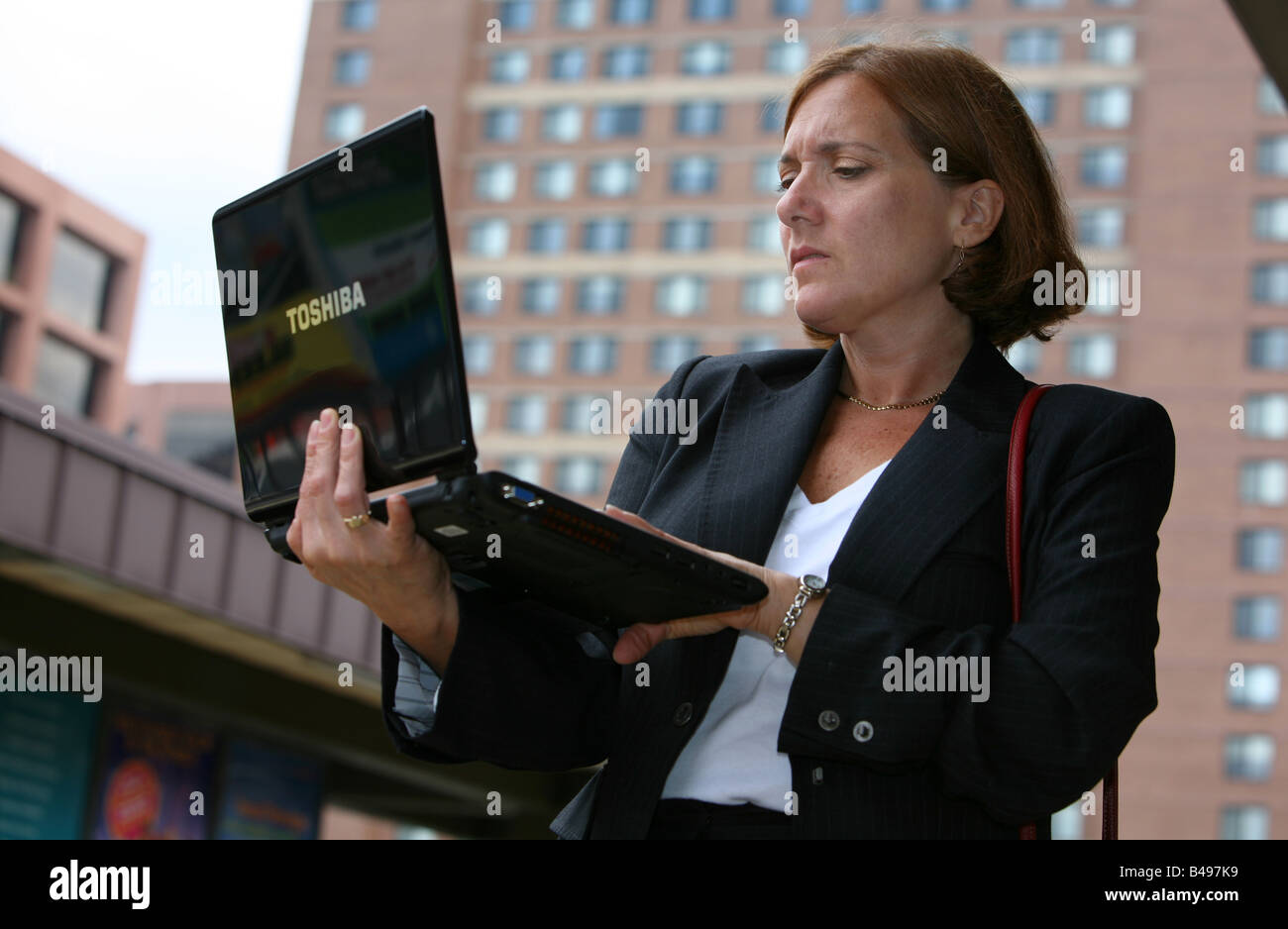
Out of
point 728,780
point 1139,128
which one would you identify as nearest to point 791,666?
point 728,780

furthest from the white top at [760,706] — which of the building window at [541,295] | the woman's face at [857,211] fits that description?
the building window at [541,295]

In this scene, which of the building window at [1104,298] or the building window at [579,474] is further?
the building window at [579,474]

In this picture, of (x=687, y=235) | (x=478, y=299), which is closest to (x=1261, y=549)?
(x=687, y=235)

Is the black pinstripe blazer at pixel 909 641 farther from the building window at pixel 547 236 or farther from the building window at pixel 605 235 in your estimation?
the building window at pixel 547 236

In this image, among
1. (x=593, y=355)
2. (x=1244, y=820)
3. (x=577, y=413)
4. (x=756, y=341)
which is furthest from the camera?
(x=593, y=355)

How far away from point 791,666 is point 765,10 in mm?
63943

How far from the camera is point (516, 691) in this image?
99.6 inches

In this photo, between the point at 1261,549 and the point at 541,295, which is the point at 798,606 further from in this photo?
the point at 541,295

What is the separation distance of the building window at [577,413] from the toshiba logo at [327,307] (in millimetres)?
59041

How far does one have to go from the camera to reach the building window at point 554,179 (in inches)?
2562

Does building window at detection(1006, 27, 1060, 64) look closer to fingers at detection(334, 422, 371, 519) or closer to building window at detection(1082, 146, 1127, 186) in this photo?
building window at detection(1082, 146, 1127, 186)

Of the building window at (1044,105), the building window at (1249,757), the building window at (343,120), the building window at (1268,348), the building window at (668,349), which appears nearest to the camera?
the building window at (1249,757)

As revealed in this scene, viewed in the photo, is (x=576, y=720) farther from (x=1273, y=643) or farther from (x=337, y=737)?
(x=1273, y=643)

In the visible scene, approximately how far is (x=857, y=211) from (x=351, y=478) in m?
0.97
